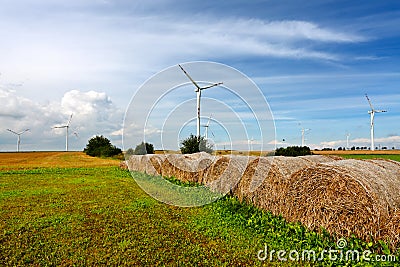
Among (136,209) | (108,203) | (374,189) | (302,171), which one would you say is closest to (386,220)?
(374,189)

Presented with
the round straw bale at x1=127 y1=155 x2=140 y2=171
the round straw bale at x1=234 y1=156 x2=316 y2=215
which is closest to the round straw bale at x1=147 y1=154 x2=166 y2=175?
the round straw bale at x1=127 y1=155 x2=140 y2=171

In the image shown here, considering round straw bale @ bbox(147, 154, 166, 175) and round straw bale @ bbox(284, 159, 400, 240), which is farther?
round straw bale @ bbox(147, 154, 166, 175)

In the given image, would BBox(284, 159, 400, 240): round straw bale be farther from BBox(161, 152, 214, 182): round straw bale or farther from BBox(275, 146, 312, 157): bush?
BBox(275, 146, 312, 157): bush

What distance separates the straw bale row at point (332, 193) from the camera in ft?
24.5

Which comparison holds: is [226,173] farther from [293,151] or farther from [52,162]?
[52,162]

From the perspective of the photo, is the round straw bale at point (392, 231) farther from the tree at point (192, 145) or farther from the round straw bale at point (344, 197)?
the tree at point (192, 145)

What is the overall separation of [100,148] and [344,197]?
6515 cm

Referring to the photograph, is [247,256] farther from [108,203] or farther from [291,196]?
[108,203]

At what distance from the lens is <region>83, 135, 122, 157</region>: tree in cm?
6800

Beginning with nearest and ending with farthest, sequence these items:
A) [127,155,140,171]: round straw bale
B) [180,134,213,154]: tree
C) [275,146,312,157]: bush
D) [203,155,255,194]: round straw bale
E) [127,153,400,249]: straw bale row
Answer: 1. [127,153,400,249]: straw bale row
2. [203,155,255,194]: round straw bale
3. [127,155,140,171]: round straw bale
4. [180,134,213,154]: tree
5. [275,146,312,157]: bush

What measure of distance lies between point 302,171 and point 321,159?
5.25 m

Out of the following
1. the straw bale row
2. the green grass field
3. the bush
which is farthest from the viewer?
the bush

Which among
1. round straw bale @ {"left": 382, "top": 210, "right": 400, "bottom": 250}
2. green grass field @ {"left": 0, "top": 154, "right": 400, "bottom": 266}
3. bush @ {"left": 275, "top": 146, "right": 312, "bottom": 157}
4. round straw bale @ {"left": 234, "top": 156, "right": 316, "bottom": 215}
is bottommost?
green grass field @ {"left": 0, "top": 154, "right": 400, "bottom": 266}

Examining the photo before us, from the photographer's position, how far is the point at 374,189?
25.2 feet
